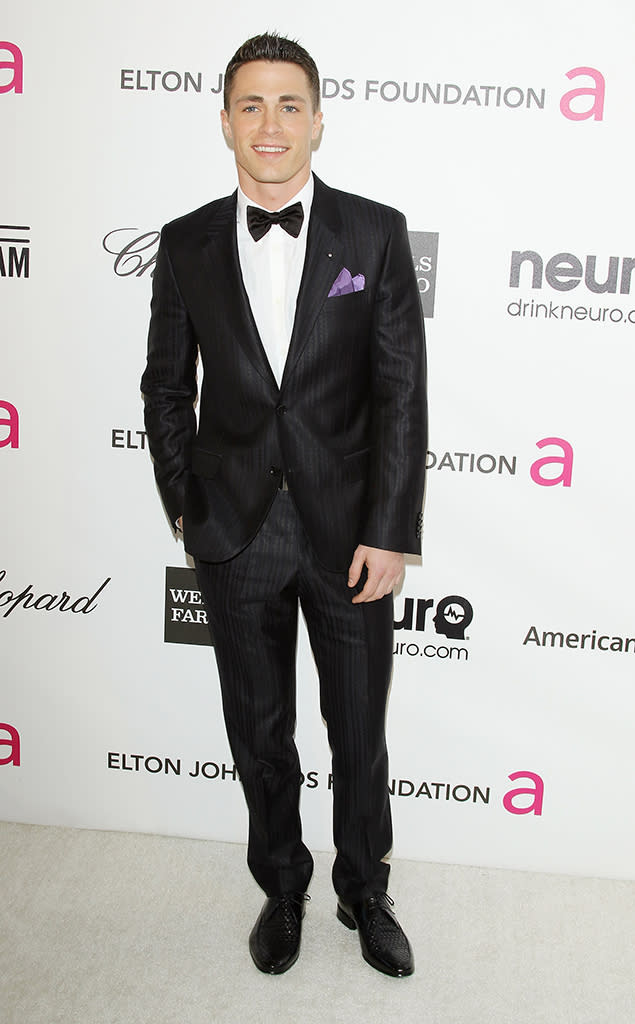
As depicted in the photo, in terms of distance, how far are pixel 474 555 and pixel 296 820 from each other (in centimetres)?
85

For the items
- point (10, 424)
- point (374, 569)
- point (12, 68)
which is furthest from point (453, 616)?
point (12, 68)

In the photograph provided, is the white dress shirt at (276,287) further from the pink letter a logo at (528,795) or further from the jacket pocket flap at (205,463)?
the pink letter a logo at (528,795)

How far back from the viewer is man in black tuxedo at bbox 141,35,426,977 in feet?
6.63

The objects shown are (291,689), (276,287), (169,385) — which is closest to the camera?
(276,287)

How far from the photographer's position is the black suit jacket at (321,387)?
2033mm

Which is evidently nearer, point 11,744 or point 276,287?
point 276,287

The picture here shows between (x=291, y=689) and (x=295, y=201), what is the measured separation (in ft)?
3.83

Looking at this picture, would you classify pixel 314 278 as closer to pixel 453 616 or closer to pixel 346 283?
pixel 346 283

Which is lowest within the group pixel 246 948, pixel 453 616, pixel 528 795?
pixel 246 948

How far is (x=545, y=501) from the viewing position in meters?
2.54

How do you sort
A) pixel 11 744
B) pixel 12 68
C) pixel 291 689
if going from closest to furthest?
pixel 291 689 < pixel 12 68 < pixel 11 744

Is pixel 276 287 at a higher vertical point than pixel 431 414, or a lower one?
higher

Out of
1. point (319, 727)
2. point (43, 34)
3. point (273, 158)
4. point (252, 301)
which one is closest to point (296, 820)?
point (319, 727)

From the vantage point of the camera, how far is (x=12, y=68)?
2461 mm
